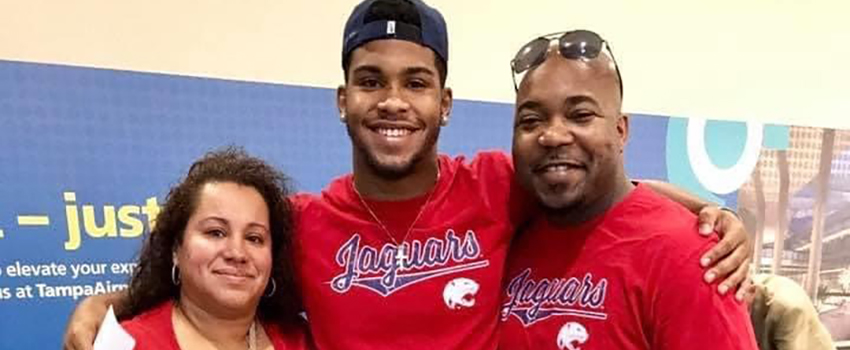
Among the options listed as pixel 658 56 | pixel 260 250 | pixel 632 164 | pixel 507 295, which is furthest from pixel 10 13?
pixel 658 56

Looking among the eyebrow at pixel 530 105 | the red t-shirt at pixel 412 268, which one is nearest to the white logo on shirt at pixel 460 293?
the red t-shirt at pixel 412 268

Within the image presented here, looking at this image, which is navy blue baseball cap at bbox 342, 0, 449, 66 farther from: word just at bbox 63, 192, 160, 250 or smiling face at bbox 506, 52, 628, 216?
word just at bbox 63, 192, 160, 250

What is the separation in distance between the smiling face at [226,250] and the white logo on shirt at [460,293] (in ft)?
0.93

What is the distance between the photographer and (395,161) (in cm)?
133

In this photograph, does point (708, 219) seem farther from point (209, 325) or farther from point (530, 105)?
point (209, 325)

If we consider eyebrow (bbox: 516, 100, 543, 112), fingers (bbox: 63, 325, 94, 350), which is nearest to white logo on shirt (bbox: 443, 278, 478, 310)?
eyebrow (bbox: 516, 100, 543, 112)

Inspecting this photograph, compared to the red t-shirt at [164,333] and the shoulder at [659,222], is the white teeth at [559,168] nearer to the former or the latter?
the shoulder at [659,222]

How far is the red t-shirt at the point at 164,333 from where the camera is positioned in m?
1.29

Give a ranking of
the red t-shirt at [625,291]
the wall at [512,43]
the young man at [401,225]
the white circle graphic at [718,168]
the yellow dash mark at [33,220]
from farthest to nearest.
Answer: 1. the white circle graphic at [718,168]
2. the wall at [512,43]
3. the yellow dash mark at [33,220]
4. the young man at [401,225]
5. the red t-shirt at [625,291]

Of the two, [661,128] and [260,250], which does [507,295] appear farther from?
[661,128]

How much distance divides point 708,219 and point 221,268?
28.0 inches

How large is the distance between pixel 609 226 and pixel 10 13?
1.31 metres

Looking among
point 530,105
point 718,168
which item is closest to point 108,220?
point 530,105

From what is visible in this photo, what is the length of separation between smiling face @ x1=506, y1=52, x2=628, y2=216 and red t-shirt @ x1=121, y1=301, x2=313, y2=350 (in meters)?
0.46
